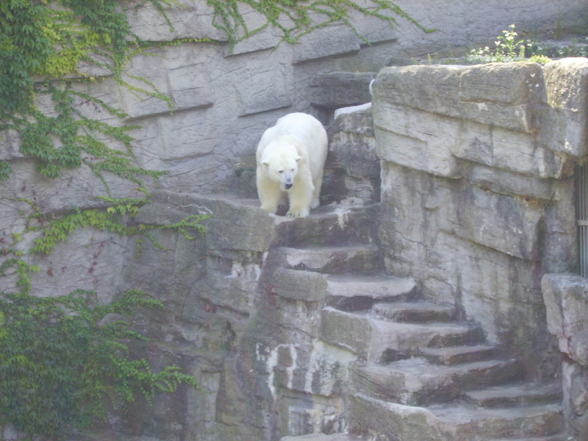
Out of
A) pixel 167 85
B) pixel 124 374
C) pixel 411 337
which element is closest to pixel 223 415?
pixel 124 374

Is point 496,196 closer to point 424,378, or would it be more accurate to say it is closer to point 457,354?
point 457,354

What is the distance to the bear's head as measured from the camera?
7.34 m

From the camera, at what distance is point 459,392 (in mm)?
6000

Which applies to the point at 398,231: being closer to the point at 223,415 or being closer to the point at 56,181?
the point at 223,415

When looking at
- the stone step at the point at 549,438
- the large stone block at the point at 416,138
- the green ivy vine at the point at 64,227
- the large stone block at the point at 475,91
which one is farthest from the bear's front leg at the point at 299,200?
the stone step at the point at 549,438

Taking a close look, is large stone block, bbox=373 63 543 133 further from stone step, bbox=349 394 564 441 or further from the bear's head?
stone step, bbox=349 394 564 441

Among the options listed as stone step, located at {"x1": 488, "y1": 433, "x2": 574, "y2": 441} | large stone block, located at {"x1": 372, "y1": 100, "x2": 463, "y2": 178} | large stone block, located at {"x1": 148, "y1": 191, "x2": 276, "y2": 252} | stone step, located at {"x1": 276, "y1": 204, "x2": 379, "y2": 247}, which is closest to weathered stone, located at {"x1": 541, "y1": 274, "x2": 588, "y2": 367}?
stone step, located at {"x1": 488, "y1": 433, "x2": 574, "y2": 441}

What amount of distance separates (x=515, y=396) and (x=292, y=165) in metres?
2.98

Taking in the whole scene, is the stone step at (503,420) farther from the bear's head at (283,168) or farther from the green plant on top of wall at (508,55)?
the green plant on top of wall at (508,55)

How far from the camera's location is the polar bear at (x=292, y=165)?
7.44m

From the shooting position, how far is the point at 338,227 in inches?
303

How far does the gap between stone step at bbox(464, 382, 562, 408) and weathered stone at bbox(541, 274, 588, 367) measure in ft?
1.35

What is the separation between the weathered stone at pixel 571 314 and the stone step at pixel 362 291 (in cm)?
166

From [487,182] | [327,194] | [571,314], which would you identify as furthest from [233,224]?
[571,314]
